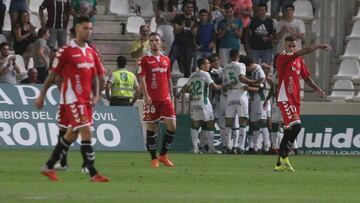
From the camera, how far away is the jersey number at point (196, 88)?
31.0 metres

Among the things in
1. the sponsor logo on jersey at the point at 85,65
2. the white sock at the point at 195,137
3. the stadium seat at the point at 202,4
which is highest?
the sponsor logo on jersey at the point at 85,65

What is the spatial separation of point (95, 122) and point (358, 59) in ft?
27.4

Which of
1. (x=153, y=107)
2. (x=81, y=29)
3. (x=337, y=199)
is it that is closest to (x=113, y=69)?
(x=153, y=107)

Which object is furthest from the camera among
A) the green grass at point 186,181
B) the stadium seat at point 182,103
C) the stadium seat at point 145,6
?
the stadium seat at point 145,6

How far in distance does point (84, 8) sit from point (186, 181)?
47.5ft

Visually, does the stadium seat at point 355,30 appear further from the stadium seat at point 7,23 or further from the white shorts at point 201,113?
the stadium seat at point 7,23

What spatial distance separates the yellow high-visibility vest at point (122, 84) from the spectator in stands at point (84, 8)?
2.43 metres

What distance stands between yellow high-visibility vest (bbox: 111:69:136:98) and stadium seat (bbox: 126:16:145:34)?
3966 millimetres

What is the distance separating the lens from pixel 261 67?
3198 centimetres

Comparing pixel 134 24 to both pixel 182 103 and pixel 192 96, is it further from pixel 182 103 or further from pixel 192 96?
pixel 192 96

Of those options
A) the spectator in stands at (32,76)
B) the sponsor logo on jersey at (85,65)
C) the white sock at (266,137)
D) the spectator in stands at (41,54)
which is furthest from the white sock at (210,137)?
the sponsor logo on jersey at (85,65)

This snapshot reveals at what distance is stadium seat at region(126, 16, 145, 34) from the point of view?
1372 inches

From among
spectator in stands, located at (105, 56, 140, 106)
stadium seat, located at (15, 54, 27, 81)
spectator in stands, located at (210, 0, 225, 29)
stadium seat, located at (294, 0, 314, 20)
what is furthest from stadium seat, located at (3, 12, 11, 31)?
stadium seat, located at (294, 0, 314, 20)

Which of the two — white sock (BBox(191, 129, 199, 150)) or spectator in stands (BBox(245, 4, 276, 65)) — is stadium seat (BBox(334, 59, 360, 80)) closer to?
spectator in stands (BBox(245, 4, 276, 65))
